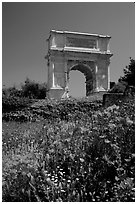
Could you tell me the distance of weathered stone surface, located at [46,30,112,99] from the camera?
28578mm

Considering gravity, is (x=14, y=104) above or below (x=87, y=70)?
below

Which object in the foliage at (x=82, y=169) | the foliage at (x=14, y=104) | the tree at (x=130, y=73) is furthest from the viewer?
the tree at (x=130, y=73)

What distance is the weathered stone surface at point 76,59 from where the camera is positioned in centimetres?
2858

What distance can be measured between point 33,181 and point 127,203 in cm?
99

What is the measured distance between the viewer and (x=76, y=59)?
29781 millimetres

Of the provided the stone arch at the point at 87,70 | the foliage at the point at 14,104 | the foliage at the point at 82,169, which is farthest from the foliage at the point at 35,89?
the foliage at the point at 82,169

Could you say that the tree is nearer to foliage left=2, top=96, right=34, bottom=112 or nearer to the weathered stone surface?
the weathered stone surface

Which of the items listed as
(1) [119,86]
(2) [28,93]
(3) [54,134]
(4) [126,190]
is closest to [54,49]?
(2) [28,93]

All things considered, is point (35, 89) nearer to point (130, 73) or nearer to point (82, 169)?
point (130, 73)

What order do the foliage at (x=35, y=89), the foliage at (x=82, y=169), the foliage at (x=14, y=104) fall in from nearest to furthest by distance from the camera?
the foliage at (x=82, y=169), the foliage at (x=14, y=104), the foliage at (x=35, y=89)

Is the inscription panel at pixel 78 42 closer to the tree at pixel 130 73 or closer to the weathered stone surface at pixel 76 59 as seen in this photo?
the weathered stone surface at pixel 76 59

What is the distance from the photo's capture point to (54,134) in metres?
4.42

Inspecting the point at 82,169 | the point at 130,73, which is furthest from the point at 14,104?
the point at 130,73

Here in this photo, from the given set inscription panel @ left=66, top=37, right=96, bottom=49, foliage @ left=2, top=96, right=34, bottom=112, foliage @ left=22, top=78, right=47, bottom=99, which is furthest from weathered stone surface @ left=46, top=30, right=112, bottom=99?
foliage @ left=2, top=96, right=34, bottom=112
